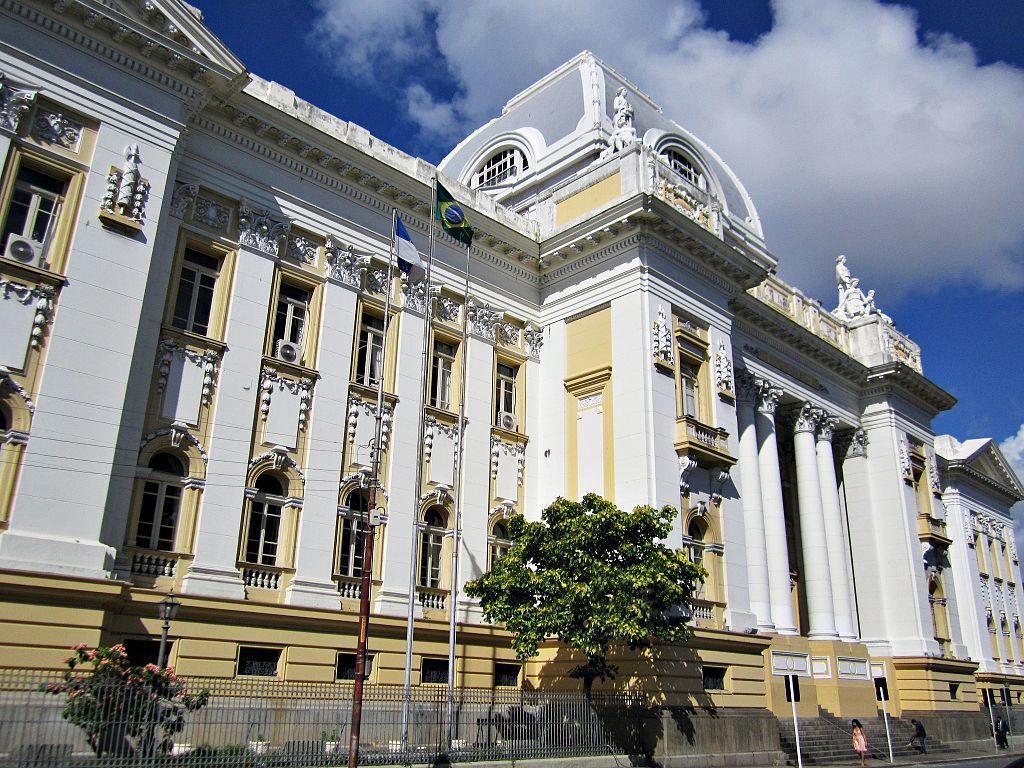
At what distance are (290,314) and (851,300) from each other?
27.0 m

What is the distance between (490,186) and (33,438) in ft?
79.5

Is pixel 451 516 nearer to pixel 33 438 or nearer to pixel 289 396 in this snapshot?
pixel 289 396

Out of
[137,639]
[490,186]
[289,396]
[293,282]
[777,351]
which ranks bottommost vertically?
[137,639]

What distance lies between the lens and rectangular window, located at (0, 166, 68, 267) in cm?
1647

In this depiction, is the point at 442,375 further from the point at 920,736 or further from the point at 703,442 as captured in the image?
the point at 920,736

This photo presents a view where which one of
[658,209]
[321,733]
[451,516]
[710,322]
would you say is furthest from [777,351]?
[321,733]

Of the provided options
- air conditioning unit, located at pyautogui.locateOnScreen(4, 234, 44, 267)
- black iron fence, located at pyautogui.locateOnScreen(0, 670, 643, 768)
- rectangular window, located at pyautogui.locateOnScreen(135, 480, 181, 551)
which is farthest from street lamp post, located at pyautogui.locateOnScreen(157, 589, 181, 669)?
air conditioning unit, located at pyautogui.locateOnScreen(4, 234, 44, 267)

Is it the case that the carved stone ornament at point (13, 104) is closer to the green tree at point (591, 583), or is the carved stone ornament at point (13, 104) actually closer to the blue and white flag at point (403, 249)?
the blue and white flag at point (403, 249)

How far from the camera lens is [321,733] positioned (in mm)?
15250

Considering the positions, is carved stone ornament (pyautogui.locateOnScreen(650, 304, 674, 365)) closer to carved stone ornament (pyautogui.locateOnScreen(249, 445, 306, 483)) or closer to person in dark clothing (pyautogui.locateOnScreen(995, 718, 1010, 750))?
carved stone ornament (pyautogui.locateOnScreen(249, 445, 306, 483))

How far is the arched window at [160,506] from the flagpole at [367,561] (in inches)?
158

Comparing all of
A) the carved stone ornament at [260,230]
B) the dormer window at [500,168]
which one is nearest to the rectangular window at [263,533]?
the carved stone ornament at [260,230]

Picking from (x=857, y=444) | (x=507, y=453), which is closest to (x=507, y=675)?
(x=507, y=453)

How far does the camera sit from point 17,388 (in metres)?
15.6
